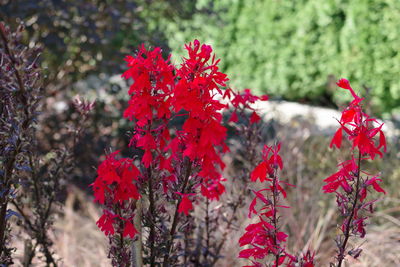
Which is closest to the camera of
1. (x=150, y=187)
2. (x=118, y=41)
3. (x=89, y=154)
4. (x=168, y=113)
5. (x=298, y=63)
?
(x=168, y=113)

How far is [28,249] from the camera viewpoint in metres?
2.28

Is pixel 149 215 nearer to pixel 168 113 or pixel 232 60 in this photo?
pixel 168 113

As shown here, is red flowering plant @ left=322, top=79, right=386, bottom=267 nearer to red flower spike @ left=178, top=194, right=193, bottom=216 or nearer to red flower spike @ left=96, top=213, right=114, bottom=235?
red flower spike @ left=178, top=194, right=193, bottom=216

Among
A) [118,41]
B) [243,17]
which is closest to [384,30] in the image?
[243,17]

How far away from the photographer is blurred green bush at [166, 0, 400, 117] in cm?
594

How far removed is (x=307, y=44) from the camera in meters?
6.64

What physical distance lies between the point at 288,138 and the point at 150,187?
3.26m

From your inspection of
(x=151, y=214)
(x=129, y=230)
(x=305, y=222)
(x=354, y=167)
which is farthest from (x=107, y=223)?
(x=305, y=222)

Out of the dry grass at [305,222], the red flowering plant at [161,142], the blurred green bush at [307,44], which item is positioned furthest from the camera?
the blurred green bush at [307,44]

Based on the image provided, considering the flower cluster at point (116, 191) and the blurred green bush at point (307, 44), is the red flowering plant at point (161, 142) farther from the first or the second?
the blurred green bush at point (307, 44)

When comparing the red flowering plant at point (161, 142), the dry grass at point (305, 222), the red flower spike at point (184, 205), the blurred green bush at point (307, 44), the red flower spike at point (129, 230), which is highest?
the blurred green bush at point (307, 44)

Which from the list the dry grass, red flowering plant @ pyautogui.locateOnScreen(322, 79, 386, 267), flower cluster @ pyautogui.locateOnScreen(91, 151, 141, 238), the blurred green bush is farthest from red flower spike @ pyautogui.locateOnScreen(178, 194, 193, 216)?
the blurred green bush

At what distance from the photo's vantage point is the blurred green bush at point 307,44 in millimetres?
5941

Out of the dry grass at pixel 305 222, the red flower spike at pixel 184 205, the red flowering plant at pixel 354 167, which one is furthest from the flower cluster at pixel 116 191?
the dry grass at pixel 305 222
